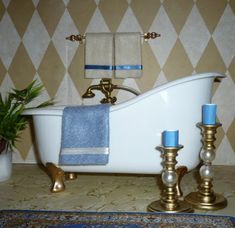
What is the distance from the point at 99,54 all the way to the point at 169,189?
129 centimetres

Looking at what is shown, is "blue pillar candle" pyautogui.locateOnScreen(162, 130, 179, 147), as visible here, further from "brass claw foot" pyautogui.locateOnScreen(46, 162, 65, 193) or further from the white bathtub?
"brass claw foot" pyautogui.locateOnScreen(46, 162, 65, 193)

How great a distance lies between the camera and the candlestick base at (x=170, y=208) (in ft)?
5.10

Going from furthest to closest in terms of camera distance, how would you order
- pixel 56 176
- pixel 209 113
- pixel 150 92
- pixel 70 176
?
pixel 70 176
pixel 56 176
pixel 150 92
pixel 209 113

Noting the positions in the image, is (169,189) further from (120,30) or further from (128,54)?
(120,30)

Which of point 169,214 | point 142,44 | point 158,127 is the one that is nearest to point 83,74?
point 142,44

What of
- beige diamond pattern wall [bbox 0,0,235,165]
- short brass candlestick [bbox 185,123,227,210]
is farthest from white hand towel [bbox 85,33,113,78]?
short brass candlestick [bbox 185,123,227,210]

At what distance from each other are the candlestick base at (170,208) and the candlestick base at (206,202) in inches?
2.4

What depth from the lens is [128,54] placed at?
2.47 metres

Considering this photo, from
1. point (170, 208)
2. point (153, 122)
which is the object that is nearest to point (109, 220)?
point (170, 208)

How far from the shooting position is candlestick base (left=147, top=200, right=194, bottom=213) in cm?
156

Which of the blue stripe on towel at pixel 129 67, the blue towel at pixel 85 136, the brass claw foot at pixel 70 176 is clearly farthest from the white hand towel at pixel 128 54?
the brass claw foot at pixel 70 176

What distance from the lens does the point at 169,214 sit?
153 cm

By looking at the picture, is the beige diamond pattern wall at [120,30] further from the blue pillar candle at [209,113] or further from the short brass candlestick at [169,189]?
the short brass candlestick at [169,189]

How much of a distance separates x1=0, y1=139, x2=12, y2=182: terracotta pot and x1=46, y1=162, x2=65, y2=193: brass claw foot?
0.44 metres
